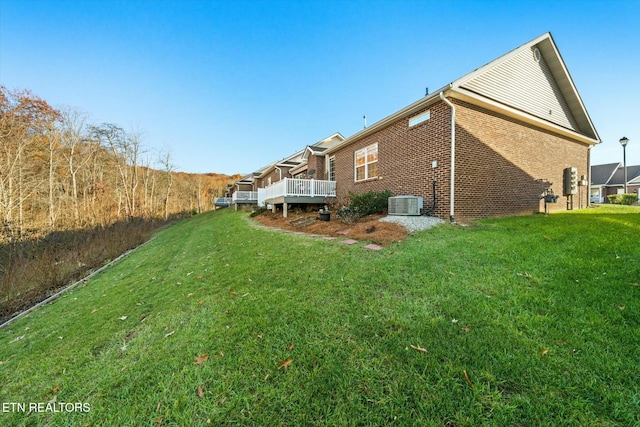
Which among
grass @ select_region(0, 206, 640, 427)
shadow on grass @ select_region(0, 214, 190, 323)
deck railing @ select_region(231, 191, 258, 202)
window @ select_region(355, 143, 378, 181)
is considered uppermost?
window @ select_region(355, 143, 378, 181)

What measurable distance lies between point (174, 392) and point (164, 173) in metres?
33.9

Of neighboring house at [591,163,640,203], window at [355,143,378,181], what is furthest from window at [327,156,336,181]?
neighboring house at [591,163,640,203]

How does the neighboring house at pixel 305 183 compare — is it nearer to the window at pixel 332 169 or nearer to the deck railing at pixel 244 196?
the window at pixel 332 169

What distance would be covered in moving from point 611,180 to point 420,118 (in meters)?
36.3

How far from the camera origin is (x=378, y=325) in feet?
8.37

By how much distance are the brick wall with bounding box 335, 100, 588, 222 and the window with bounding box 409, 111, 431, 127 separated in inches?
5.2

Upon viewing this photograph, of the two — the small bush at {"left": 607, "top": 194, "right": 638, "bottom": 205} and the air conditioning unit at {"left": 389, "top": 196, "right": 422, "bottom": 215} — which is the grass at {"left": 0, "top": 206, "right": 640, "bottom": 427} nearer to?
the air conditioning unit at {"left": 389, "top": 196, "right": 422, "bottom": 215}

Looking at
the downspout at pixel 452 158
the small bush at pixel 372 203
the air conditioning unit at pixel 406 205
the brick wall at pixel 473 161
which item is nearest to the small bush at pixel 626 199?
the brick wall at pixel 473 161

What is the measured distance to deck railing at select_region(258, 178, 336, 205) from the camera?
485 inches

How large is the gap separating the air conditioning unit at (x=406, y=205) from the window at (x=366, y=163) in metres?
2.70

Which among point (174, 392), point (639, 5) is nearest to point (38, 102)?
point (174, 392)

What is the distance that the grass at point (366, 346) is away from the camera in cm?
168

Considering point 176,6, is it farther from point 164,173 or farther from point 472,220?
point 164,173

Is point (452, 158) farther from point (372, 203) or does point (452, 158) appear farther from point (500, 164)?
point (372, 203)
